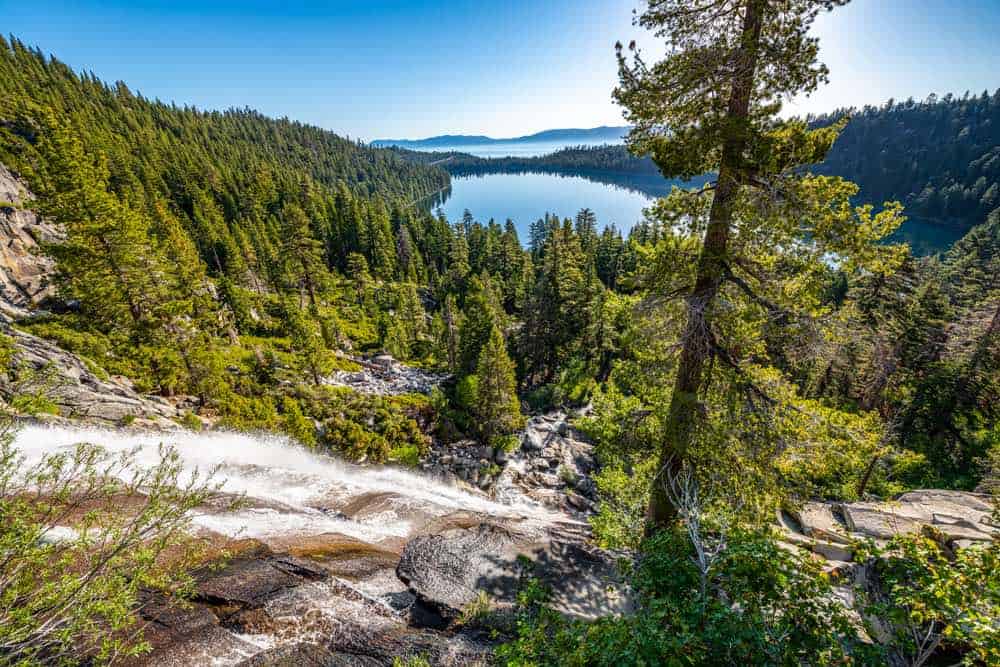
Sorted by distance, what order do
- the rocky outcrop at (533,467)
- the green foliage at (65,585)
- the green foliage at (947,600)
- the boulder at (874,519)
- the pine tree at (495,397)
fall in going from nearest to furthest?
the green foliage at (947,600)
the green foliage at (65,585)
the boulder at (874,519)
the rocky outcrop at (533,467)
the pine tree at (495,397)

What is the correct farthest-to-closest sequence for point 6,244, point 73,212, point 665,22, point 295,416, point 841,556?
point 6,244, point 295,416, point 73,212, point 841,556, point 665,22

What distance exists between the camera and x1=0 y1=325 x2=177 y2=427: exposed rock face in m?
13.6

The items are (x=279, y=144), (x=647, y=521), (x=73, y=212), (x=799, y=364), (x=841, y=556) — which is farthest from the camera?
(x=279, y=144)

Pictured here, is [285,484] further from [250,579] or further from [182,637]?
[182,637]

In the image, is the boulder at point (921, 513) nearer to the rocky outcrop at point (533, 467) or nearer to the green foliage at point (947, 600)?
the green foliage at point (947, 600)

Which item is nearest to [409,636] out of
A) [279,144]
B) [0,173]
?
[0,173]

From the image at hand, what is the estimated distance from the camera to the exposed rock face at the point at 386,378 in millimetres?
32469

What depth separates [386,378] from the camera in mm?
36562

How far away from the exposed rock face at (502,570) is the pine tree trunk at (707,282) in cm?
215

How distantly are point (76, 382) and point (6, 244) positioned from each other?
52.2ft

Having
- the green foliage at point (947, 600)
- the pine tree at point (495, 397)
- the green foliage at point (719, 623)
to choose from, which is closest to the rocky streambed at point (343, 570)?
the green foliage at point (719, 623)

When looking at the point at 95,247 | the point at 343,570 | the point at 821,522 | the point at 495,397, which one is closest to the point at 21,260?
the point at 95,247

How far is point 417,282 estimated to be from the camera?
228 feet

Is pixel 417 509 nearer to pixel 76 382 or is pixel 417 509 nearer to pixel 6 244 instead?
pixel 76 382
